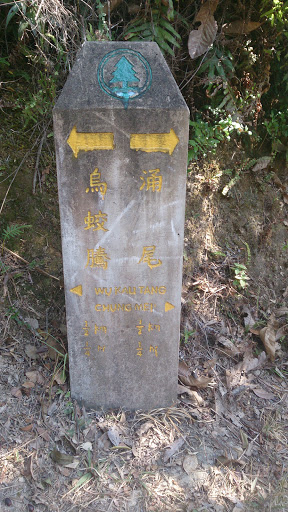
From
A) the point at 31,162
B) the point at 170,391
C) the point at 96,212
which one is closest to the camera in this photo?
the point at 96,212

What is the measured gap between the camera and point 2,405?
90.0 inches

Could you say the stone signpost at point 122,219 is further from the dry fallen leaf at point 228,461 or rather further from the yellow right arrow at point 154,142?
the dry fallen leaf at point 228,461

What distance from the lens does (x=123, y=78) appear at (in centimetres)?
184

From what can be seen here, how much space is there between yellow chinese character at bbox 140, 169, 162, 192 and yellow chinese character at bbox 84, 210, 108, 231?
254 millimetres

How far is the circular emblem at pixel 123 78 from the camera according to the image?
1847 millimetres

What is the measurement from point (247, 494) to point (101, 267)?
4.79 ft

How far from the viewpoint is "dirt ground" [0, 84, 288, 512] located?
2061mm

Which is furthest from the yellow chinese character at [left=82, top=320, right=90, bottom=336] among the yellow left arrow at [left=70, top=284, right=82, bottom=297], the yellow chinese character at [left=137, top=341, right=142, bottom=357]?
the yellow chinese character at [left=137, top=341, right=142, bottom=357]

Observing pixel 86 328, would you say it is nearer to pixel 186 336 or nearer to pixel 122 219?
pixel 122 219

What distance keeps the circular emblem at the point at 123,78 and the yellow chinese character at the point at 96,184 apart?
1.17 ft

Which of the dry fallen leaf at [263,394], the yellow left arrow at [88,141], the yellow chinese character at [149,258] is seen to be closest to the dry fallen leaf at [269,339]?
the dry fallen leaf at [263,394]

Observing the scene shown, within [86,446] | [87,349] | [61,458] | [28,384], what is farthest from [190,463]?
[28,384]

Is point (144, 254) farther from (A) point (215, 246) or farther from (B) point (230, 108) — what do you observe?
(B) point (230, 108)

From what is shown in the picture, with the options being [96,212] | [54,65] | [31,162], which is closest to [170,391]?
[96,212]
